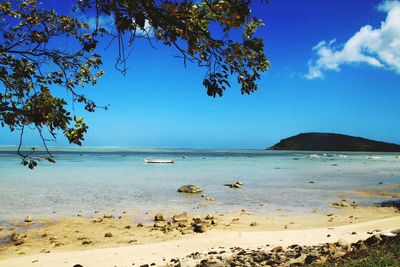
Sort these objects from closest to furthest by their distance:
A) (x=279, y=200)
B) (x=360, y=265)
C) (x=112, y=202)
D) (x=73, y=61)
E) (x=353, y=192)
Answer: (x=360, y=265), (x=73, y=61), (x=112, y=202), (x=279, y=200), (x=353, y=192)

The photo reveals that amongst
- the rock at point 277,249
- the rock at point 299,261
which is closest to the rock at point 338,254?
the rock at point 299,261

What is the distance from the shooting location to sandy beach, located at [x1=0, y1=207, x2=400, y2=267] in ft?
36.5

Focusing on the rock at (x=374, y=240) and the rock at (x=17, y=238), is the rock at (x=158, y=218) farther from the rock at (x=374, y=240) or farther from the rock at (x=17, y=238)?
the rock at (x=374, y=240)

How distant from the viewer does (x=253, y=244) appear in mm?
12016

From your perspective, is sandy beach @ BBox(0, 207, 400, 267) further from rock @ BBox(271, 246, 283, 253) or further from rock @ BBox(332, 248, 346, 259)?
rock @ BBox(332, 248, 346, 259)

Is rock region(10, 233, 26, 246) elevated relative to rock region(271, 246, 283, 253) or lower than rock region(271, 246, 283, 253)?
lower

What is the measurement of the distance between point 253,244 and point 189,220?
5708 mm

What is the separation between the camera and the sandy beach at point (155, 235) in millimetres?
11125

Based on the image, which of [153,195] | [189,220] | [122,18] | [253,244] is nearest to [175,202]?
Answer: [153,195]

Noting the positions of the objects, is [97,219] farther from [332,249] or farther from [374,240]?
[374,240]

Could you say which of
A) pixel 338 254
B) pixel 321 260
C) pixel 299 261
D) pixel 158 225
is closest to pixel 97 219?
pixel 158 225

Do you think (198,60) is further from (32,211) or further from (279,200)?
(279,200)

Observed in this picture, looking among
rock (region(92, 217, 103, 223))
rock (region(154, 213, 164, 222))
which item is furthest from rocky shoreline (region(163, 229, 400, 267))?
rock (region(92, 217, 103, 223))

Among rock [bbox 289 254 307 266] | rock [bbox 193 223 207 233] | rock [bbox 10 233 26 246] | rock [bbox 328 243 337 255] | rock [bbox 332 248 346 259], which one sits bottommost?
rock [bbox 10 233 26 246]
